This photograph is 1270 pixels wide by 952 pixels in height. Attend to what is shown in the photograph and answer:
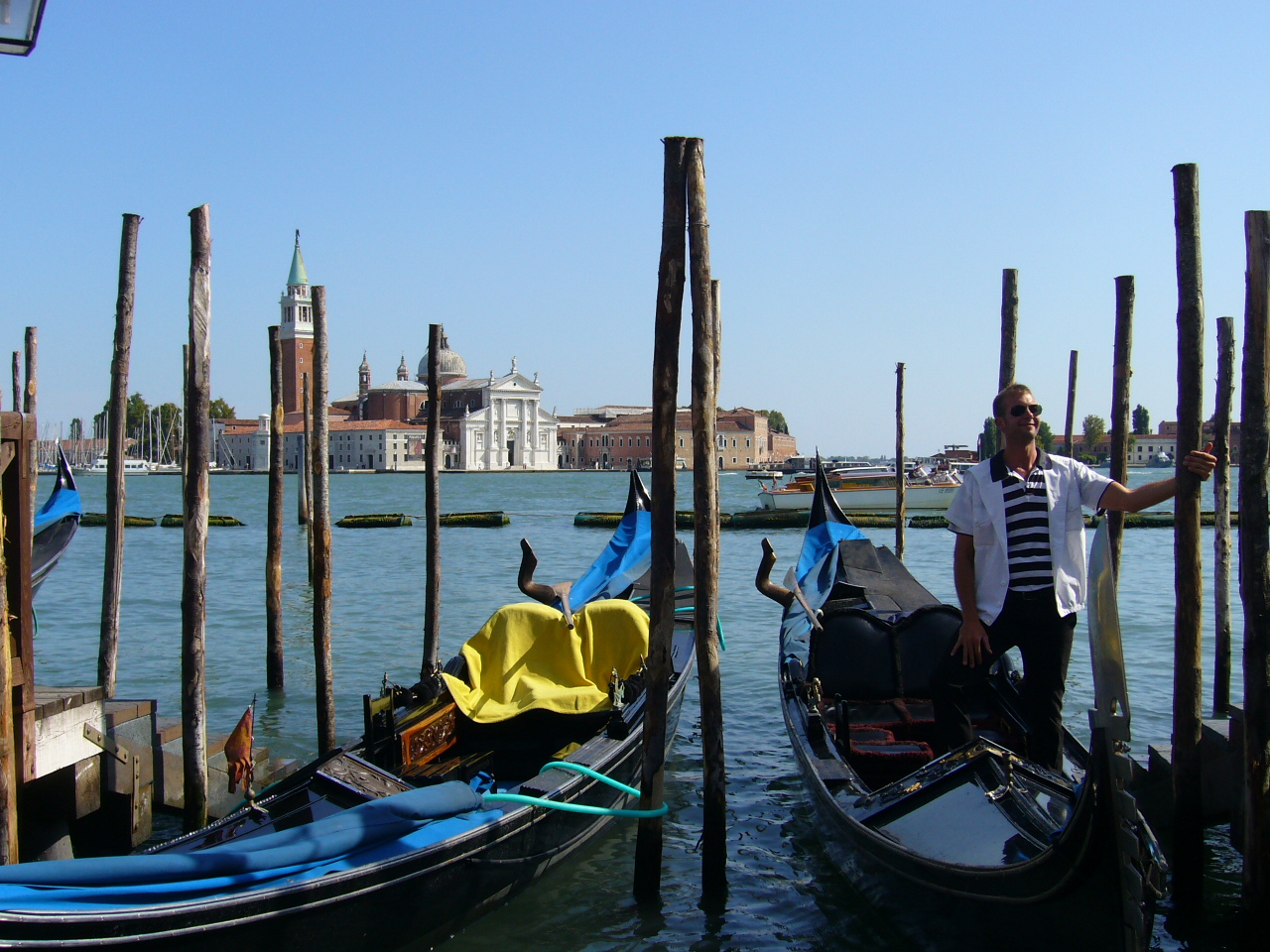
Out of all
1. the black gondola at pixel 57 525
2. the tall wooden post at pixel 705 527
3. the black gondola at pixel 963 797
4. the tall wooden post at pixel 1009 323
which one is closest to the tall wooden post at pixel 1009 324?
the tall wooden post at pixel 1009 323

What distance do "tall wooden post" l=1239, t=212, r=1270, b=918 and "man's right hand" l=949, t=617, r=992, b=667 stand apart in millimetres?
547

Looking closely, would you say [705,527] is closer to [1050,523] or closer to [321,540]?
[1050,523]

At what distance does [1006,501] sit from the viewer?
2586 mm

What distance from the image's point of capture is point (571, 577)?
488 inches

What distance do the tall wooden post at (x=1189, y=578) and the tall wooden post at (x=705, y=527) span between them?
3.75 ft

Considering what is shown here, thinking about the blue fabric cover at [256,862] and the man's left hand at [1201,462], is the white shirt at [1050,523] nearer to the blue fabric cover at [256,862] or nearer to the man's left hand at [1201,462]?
the man's left hand at [1201,462]

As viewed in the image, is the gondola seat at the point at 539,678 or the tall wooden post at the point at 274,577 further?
the tall wooden post at the point at 274,577

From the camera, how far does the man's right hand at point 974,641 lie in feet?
8.66

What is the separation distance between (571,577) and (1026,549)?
1003 centimetres

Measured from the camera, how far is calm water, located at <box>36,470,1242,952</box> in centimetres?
305

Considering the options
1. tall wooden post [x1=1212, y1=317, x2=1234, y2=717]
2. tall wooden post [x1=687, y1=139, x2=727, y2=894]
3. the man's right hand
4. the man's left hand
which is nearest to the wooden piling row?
tall wooden post [x1=687, y1=139, x2=727, y2=894]

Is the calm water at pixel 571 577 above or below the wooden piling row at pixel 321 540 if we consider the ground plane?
below

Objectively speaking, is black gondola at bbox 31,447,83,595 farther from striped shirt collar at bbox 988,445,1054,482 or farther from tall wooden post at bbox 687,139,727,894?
striped shirt collar at bbox 988,445,1054,482

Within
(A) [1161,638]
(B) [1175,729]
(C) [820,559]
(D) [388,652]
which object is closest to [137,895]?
(B) [1175,729]
